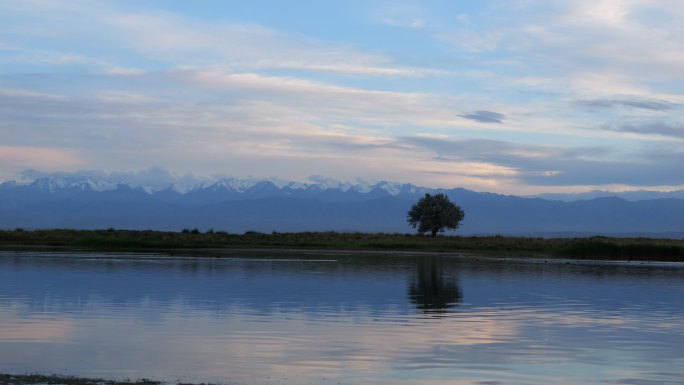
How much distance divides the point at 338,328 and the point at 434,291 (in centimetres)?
1492

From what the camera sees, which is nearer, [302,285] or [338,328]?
[338,328]

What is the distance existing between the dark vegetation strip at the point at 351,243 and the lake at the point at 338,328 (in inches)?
1161

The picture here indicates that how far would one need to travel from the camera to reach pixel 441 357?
22.4 metres

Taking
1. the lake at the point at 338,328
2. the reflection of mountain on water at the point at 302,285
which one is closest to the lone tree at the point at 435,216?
the reflection of mountain on water at the point at 302,285

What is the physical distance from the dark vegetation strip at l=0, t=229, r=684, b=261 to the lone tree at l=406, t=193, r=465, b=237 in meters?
11.7

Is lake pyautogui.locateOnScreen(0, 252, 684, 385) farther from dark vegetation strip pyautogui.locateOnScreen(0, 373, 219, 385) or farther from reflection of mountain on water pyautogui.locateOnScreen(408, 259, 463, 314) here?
dark vegetation strip pyautogui.locateOnScreen(0, 373, 219, 385)

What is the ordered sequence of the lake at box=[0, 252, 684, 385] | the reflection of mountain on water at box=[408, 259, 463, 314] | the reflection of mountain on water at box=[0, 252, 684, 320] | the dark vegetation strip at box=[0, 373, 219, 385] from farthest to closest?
the reflection of mountain on water at box=[408, 259, 463, 314]
the reflection of mountain on water at box=[0, 252, 684, 320]
the lake at box=[0, 252, 684, 385]
the dark vegetation strip at box=[0, 373, 219, 385]

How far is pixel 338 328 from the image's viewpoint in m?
27.5

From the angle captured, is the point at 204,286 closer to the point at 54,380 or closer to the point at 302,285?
the point at 302,285

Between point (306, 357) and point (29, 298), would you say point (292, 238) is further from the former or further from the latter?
point (306, 357)

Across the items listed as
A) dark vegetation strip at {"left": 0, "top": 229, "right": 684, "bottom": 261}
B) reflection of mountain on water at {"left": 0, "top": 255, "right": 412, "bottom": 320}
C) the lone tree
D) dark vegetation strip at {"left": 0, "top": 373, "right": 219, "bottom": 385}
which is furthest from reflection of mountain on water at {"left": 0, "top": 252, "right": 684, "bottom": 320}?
the lone tree

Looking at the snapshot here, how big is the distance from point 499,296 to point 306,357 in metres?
19.3

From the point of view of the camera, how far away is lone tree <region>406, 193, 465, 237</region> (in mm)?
126250

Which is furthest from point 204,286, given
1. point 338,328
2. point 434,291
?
point 338,328
